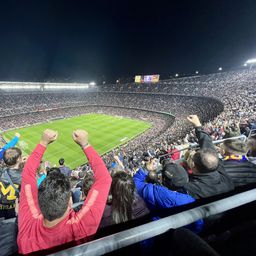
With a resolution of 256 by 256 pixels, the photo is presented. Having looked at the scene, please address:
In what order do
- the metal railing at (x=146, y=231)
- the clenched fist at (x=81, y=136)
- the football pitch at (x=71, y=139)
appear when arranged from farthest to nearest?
the football pitch at (x=71, y=139) < the clenched fist at (x=81, y=136) < the metal railing at (x=146, y=231)

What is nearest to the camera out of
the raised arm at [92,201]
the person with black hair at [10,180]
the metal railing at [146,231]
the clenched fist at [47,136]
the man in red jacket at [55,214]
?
the metal railing at [146,231]

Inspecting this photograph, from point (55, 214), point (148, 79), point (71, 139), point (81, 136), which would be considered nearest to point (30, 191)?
point (55, 214)

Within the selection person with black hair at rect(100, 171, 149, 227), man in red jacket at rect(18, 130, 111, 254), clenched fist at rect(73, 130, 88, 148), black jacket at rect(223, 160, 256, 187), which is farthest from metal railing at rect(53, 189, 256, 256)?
black jacket at rect(223, 160, 256, 187)

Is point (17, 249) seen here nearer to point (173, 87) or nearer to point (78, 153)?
point (78, 153)

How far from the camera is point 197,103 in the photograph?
1837 inches

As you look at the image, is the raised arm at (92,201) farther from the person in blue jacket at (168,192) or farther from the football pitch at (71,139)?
the football pitch at (71,139)

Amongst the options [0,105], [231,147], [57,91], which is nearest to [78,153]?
[231,147]

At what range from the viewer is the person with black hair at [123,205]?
1.99m

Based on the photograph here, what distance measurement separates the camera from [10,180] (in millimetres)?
3088

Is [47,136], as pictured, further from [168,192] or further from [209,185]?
[209,185]

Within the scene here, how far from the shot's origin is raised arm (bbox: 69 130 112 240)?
5.27 feet

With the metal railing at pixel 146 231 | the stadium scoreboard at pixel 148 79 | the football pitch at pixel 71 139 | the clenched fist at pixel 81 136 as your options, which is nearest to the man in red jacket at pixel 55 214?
the clenched fist at pixel 81 136

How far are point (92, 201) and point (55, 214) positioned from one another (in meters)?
0.35

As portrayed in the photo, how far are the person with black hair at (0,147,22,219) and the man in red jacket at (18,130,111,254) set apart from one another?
1.52 m
